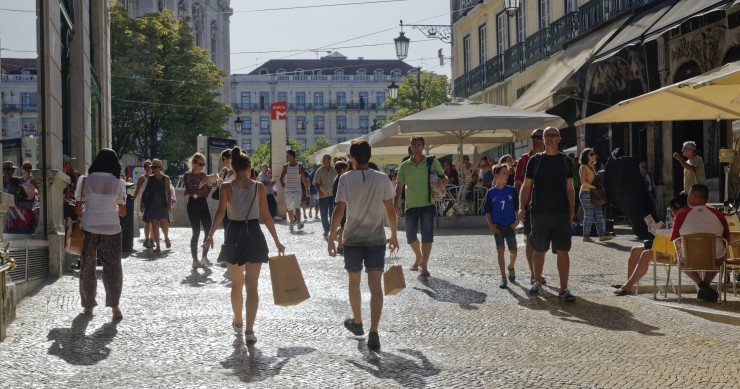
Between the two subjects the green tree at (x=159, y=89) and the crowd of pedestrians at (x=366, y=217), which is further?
the green tree at (x=159, y=89)

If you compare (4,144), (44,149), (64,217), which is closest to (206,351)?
(4,144)

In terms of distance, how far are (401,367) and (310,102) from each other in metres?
129

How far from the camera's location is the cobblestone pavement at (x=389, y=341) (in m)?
6.86

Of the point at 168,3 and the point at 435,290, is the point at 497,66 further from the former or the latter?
the point at 168,3

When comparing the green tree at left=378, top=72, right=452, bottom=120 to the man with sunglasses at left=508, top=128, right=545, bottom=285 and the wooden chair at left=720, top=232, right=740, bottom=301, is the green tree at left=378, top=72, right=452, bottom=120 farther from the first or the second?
the wooden chair at left=720, top=232, right=740, bottom=301

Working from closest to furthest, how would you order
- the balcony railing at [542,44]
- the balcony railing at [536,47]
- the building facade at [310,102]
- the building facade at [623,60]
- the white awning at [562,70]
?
the building facade at [623,60] → the white awning at [562,70] → the balcony railing at [542,44] → the balcony railing at [536,47] → the building facade at [310,102]

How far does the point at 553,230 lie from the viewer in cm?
1070

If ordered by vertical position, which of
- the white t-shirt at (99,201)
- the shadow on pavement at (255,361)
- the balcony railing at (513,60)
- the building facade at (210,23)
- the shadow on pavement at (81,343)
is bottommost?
the shadow on pavement at (255,361)

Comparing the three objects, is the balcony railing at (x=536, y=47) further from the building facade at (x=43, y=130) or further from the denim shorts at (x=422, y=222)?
the denim shorts at (x=422, y=222)

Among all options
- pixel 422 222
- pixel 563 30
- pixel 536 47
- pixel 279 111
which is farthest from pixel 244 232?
pixel 279 111

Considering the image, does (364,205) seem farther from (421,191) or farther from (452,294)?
(421,191)

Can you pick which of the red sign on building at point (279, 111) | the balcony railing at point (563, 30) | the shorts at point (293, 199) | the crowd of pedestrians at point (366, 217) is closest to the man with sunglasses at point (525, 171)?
the crowd of pedestrians at point (366, 217)

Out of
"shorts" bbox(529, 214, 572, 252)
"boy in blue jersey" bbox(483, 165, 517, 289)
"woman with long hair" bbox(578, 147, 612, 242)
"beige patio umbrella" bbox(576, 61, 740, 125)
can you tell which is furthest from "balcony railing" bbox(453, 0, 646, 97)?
"shorts" bbox(529, 214, 572, 252)

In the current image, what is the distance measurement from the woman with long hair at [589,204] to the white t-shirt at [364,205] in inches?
401
